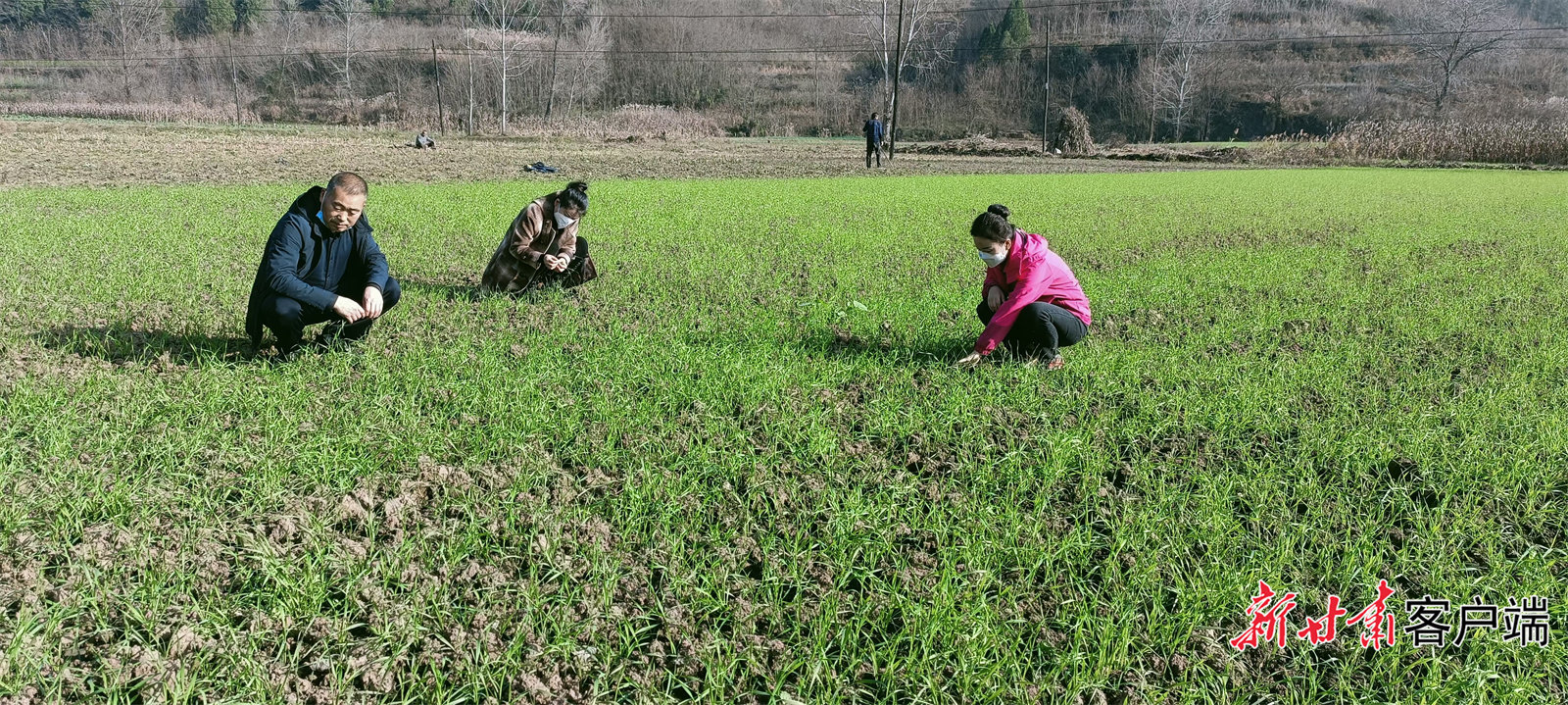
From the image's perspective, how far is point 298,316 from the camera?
428 cm

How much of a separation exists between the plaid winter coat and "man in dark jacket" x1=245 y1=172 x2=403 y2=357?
A: 145 centimetres

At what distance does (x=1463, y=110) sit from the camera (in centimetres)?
5025

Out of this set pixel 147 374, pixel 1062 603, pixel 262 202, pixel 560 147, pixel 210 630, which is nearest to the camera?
pixel 210 630

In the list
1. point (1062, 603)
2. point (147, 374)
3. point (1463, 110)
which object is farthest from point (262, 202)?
point (1463, 110)

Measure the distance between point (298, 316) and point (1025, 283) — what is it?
12.3 ft

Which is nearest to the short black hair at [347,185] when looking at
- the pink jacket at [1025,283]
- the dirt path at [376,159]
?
the pink jacket at [1025,283]

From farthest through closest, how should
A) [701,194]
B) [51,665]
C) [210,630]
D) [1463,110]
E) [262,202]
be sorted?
[1463,110]
[701,194]
[262,202]
[210,630]
[51,665]

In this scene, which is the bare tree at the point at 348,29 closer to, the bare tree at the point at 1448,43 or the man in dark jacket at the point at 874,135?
the man in dark jacket at the point at 874,135

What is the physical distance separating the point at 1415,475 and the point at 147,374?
5.86m

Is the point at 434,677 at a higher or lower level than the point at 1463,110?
lower

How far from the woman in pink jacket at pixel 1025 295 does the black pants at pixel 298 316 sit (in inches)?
129

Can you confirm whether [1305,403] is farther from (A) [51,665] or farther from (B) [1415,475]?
(A) [51,665]

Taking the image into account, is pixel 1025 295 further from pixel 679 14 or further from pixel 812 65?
A: pixel 679 14

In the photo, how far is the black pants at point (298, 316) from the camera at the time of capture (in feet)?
13.9
